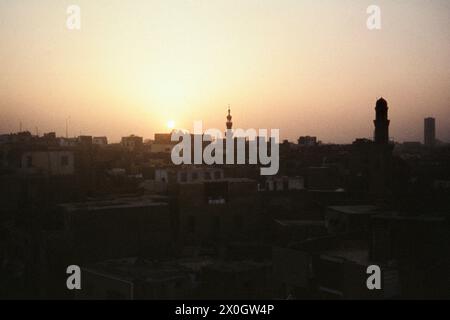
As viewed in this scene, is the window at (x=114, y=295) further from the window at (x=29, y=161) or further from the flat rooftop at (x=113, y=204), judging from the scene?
the window at (x=29, y=161)

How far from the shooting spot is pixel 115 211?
1720 cm

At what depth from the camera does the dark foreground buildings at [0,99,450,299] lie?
39.2ft

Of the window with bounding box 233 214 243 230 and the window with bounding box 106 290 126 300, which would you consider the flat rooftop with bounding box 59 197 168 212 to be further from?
the window with bounding box 106 290 126 300

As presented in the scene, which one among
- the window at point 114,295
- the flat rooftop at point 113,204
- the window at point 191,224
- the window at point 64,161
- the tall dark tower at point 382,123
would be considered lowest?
the window at point 114,295

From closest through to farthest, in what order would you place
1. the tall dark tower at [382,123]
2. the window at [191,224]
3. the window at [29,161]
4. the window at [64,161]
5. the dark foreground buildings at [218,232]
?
the dark foreground buildings at [218,232]
the window at [191,224]
the tall dark tower at [382,123]
the window at [29,161]
the window at [64,161]

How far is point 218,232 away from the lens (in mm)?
20891

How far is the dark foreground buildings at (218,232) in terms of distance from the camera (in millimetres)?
11945

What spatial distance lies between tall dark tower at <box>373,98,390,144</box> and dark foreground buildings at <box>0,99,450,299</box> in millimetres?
46

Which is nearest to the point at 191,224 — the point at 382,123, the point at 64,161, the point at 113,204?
the point at 113,204

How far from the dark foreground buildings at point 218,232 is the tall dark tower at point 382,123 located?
5 cm

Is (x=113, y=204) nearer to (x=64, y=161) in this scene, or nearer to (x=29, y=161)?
(x=64, y=161)

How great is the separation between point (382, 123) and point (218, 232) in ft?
26.6

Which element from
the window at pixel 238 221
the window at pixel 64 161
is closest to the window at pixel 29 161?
the window at pixel 64 161

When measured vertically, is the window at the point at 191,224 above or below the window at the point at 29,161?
below
